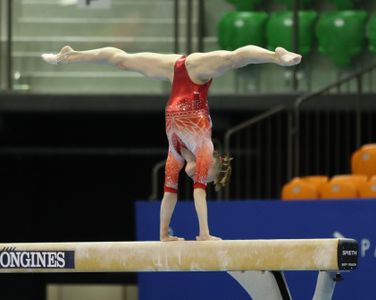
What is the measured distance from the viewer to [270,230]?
1170 cm

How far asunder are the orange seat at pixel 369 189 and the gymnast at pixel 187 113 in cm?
274

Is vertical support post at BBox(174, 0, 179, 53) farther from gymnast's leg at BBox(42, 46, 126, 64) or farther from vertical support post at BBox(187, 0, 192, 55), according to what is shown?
gymnast's leg at BBox(42, 46, 126, 64)

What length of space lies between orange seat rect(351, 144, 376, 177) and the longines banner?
36.6 inches

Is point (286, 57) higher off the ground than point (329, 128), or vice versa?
point (286, 57)

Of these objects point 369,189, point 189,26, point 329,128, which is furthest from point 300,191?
point 189,26

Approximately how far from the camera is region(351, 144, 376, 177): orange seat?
12.1 metres

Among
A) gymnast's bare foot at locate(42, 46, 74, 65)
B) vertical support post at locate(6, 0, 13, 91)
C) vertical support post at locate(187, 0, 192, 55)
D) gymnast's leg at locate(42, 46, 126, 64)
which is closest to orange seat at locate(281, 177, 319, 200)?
vertical support post at locate(187, 0, 192, 55)

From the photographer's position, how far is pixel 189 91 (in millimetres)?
8906

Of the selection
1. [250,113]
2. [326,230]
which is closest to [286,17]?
[250,113]

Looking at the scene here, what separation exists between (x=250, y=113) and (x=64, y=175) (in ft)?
8.48

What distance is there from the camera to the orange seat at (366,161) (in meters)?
12.1

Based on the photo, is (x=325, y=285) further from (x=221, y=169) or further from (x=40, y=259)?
(x=40, y=259)

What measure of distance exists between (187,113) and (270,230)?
303 cm

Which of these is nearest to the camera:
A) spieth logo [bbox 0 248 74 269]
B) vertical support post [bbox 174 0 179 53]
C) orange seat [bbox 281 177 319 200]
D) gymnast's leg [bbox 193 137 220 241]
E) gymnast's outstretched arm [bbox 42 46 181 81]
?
A: gymnast's leg [bbox 193 137 220 241]
